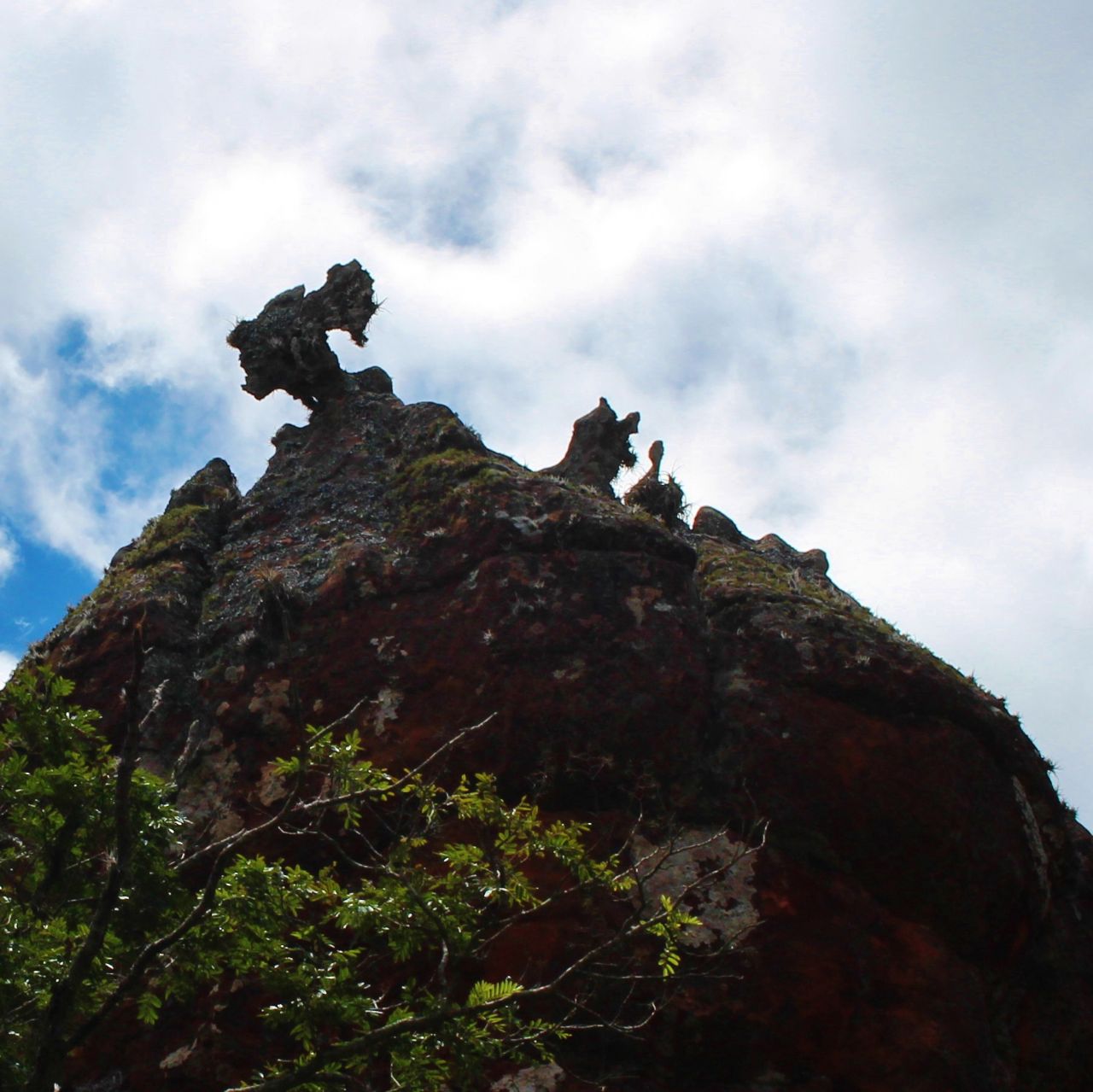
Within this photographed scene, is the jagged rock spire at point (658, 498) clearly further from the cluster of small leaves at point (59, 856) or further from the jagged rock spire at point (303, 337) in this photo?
the cluster of small leaves at point (59, 856)

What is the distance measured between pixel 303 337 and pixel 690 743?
12808mm

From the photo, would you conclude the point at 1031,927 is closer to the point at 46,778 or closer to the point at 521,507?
the point at 521,507

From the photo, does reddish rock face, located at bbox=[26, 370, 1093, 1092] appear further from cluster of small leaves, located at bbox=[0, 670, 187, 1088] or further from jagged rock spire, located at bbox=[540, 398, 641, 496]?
jagged rock spire, located at bbox=[540, 398, 641, 496]

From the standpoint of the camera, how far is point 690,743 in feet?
44.9

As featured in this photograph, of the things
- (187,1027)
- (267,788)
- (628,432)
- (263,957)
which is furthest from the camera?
(628,432)

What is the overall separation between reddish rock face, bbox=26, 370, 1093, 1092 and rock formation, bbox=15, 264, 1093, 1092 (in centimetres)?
3

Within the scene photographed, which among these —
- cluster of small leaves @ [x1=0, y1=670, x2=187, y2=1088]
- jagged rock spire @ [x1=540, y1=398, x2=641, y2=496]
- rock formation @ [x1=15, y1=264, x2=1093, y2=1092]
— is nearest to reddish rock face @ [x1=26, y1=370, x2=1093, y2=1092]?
rock formation @ [x1=15, y1=264, x2=1093, y2=1092]

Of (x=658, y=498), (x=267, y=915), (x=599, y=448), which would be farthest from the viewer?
(x=599, y=448)

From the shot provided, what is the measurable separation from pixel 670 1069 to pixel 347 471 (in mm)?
11287

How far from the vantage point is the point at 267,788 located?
1335 centimetres

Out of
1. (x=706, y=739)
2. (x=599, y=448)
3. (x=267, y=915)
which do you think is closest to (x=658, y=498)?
(x=599, y=448)

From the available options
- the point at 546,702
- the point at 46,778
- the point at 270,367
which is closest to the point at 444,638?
the point at 546,702

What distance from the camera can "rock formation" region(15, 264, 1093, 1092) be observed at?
468 inches

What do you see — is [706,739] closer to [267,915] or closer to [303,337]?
[267,915]
